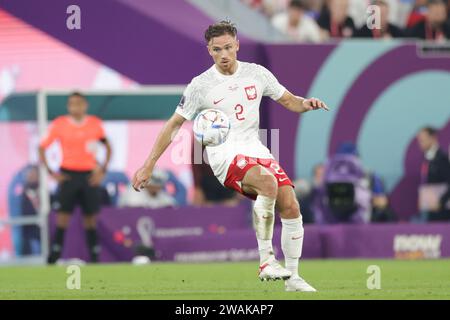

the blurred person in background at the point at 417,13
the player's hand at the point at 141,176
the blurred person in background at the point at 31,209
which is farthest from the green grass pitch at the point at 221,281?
the blurred person in background at the point at 417,13

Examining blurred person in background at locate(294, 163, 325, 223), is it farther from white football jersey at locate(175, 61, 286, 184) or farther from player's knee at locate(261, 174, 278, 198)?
player's knee at locate(261, 174, 278, 198)

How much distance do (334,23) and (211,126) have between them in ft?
37.3

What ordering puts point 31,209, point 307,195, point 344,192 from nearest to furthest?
point 344,192, point 307,195, point 31,209

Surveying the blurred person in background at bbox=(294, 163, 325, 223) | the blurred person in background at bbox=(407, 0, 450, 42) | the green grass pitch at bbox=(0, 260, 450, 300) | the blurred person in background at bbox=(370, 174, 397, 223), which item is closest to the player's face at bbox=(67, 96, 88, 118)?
the green grass pitch at bbox=(0, 260, 450, 300)

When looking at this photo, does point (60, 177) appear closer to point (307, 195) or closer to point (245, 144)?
point (307, 195)

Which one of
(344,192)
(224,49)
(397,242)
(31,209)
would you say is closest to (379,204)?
(344,192)

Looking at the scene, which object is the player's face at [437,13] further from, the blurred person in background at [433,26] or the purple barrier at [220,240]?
the purple barrier at [220,240]

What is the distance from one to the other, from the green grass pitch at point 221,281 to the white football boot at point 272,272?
0.15 meters

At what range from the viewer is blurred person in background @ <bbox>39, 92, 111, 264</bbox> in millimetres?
19656

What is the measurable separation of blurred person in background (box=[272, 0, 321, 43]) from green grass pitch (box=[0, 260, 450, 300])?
199 inches

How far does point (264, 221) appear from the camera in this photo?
1196 centimetres

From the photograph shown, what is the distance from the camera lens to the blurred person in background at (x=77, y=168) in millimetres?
19656
